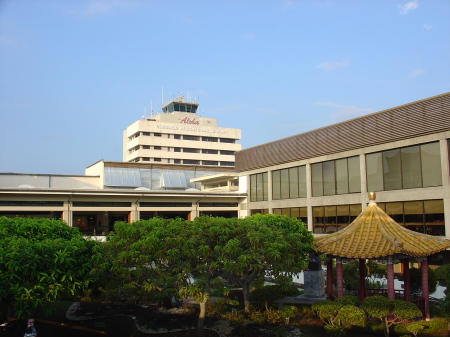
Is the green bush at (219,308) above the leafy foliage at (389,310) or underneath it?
underneath

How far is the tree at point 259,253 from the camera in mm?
20703

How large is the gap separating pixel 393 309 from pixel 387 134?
71.6ft

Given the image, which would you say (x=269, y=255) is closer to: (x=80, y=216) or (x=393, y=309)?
(x=393, y=309)

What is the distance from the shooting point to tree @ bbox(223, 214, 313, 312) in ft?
67.9

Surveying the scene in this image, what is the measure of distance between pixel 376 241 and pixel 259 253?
5772mm

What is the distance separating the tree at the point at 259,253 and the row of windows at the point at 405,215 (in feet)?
52.4

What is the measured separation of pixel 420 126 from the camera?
35.9 m

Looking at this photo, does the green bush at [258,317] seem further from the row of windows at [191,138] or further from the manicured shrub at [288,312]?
the row of windows at [191,138]

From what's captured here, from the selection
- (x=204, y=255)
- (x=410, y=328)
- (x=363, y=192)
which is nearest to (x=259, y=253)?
(x=204, y=255)

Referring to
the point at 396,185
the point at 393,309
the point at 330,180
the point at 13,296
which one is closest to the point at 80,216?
the point at 330,180

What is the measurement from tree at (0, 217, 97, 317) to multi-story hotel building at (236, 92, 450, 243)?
2709 cm

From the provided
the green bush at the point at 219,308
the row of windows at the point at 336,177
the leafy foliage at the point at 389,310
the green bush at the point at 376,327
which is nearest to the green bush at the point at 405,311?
the leafy foliage at the point at 389,310

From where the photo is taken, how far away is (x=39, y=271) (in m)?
17.4

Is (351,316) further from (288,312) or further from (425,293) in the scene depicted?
(425,293)
